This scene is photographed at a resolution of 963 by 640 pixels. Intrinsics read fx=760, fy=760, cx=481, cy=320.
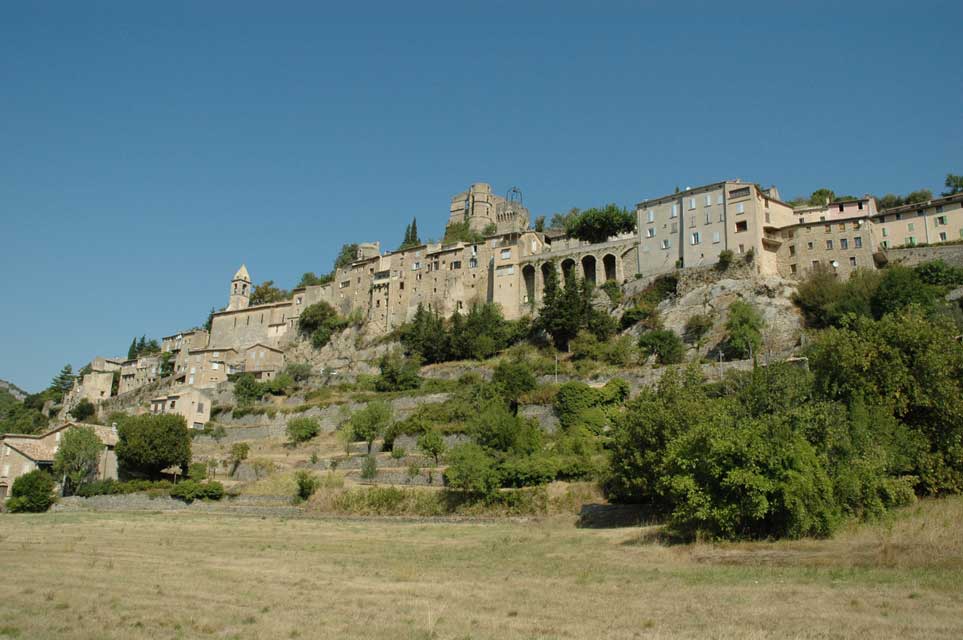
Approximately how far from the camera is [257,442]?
191 feet

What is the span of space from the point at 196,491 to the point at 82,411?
50.5 meters

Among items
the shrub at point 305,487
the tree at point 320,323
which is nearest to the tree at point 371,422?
the shrub at point 305,487

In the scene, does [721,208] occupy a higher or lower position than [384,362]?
higher

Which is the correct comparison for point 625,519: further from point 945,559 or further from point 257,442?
point 257,442

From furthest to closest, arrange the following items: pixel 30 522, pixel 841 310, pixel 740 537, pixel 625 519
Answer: pixel 841 310
pixel 30 522
pixel 625 519
pixel 740 537

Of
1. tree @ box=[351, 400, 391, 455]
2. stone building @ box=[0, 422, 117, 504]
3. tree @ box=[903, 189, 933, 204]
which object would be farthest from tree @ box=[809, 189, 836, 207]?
stone building @ box=[0, 422, 117, 504]

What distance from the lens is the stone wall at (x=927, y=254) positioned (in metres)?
53.6

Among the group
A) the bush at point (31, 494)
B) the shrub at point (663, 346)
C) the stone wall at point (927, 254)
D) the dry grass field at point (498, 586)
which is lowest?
the dry grass field at point (498, 586)

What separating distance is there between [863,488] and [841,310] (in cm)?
3034

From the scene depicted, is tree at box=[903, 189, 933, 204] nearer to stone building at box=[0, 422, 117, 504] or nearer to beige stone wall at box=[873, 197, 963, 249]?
beige stone wall at box=[873, 197, 963, 249]

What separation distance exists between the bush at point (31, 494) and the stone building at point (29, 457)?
434cm

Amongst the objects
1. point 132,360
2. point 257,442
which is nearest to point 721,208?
point 257,442

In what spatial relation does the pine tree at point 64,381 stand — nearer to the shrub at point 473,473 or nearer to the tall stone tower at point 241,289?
the tall stone tower at point 241,289

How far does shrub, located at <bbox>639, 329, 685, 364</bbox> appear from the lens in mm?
53156
